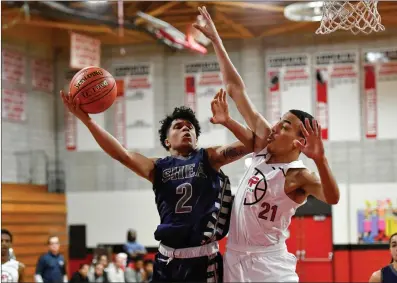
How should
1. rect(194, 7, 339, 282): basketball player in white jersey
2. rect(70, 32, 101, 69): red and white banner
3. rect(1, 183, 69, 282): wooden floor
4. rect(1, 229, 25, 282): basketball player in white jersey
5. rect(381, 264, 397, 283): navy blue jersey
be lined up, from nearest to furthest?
rect(194, 7, 339, 282): basketball player in white jersey
rect(381, 264, 397, 283): navy blue jersey
rect(1, 229, 25, 282): basketball player in white jersey
rect(70, 32, 101, 69): red and white banner
rect(1, 183, 69, 282): wooden floor

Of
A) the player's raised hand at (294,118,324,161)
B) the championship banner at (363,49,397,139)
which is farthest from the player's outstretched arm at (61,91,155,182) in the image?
the championship banner at (363,49,397,139)

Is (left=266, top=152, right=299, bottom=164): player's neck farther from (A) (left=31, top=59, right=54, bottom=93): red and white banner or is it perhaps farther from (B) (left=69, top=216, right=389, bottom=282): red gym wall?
(A) (left=31, top=59, right=54, bottom=93): red and white banner

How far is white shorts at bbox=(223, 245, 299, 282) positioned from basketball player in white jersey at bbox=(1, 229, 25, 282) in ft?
11.0

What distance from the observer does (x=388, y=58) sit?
15.5 meters

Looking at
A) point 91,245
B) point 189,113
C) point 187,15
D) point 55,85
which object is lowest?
point 91,245

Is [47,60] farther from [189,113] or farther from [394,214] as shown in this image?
[189,113]

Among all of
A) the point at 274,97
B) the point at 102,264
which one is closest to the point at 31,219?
the point at 102,264

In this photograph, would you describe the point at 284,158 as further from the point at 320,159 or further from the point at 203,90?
the point at 203,90

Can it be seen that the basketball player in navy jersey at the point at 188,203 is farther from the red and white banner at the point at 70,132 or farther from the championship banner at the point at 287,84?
the red and white banner at the point at 70,132

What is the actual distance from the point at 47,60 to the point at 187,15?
4.36 m

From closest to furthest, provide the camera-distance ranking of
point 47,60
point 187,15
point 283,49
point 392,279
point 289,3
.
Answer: point 392,279 < point 289,3 < point 187,15 < point 283,49 < point 47,60

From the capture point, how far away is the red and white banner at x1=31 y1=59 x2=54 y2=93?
17.5 meters

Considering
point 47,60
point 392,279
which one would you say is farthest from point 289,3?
point 392,279

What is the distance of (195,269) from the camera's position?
186 inches
